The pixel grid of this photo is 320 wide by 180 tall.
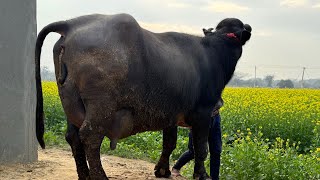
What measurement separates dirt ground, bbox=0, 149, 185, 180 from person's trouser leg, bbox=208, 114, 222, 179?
2.12ft

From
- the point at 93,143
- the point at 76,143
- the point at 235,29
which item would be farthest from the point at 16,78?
the point at 235,29

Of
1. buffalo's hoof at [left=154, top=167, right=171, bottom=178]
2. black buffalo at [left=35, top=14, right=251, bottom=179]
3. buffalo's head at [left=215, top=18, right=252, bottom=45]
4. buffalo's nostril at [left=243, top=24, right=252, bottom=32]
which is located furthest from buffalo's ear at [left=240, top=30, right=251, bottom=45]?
buffalo's hoof at [left=154, top=167, right=171, bottom=178]

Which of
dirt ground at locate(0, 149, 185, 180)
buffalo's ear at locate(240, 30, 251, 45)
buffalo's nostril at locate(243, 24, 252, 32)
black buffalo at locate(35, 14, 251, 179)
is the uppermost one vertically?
buffalo's nostril at locate(243, 24, 252, 32)

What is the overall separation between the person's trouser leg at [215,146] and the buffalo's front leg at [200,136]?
25cm

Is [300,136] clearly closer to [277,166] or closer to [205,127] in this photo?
[277,166]

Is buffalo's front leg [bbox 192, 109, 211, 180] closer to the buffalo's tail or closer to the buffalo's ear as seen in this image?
the buffalo's ear

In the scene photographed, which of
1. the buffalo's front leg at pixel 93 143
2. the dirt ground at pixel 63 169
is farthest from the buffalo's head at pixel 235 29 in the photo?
the buffalo's front leg at pixel 93 143

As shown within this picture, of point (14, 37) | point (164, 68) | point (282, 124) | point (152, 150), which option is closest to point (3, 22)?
point (14, 37)

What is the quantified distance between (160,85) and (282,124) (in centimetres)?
650

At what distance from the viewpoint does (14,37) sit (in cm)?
671

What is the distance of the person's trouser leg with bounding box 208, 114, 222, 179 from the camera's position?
5.77 meters

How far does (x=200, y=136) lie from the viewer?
17.6 feet

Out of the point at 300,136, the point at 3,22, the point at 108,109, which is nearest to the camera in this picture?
the point at 108,109

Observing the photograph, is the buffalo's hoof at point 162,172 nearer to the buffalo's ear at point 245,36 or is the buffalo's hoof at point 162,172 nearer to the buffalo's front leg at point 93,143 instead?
the buffalo's front leg at point 93,143
